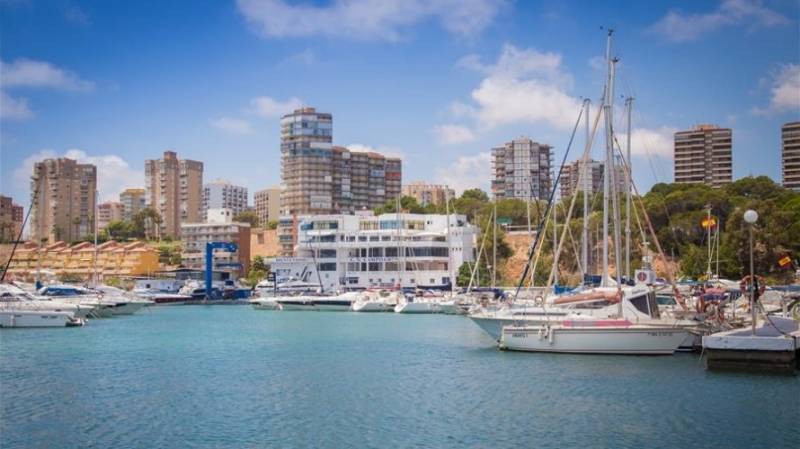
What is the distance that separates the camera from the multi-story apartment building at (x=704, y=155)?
157 m

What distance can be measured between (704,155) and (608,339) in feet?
442

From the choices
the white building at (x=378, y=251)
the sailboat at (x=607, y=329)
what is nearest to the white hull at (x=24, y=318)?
the sailboat at (x=607, y=329)

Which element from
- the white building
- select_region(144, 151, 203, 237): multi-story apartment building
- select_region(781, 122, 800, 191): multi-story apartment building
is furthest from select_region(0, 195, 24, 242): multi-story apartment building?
select_region(781, 122, 800, 191): multi-story apartment building

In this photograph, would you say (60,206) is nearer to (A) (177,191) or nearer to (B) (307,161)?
(A) (177,191)

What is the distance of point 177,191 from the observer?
195 meters

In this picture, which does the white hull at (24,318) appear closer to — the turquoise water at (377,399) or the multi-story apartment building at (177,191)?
the turquoise water at (377,399)

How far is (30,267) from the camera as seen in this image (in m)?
148

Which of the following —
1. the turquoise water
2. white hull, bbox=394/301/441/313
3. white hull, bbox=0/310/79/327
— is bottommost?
the turquoise water

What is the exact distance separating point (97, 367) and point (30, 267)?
403ft

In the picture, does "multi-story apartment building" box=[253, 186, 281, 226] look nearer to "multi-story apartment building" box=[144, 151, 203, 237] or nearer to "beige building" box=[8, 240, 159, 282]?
"multi-story apartment building" box=[144, 151, 203, 237]

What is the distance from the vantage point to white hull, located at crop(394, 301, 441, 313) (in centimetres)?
7674

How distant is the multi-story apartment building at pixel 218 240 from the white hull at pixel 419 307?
66.2 m

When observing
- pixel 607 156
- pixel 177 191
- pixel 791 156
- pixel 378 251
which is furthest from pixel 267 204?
pixel 607 156

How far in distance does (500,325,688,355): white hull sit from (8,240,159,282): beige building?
110913mm
